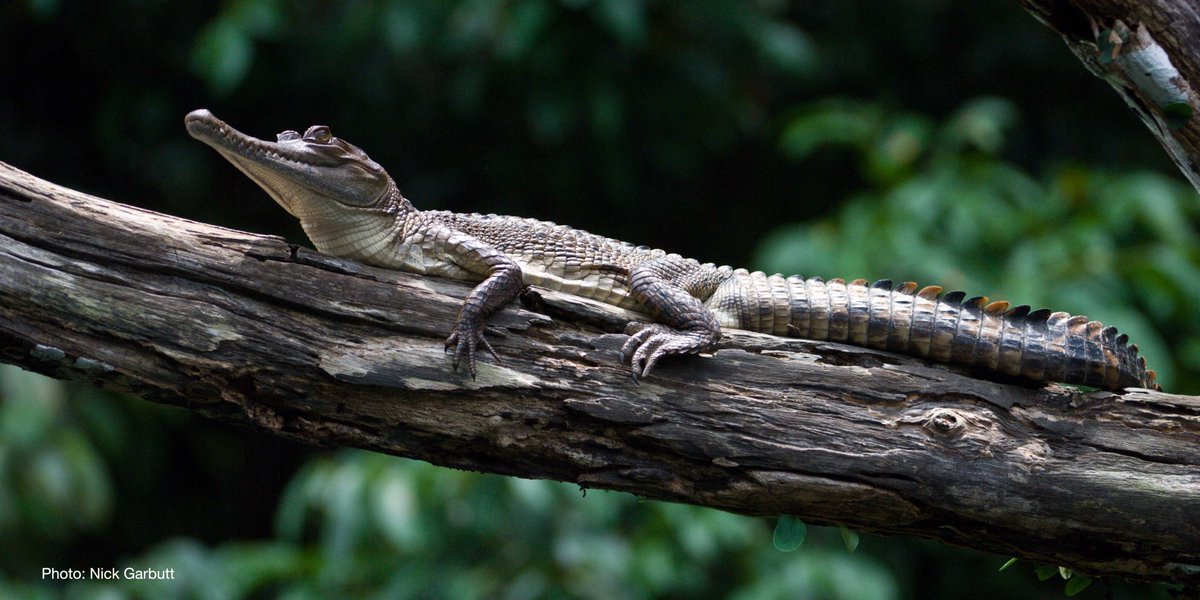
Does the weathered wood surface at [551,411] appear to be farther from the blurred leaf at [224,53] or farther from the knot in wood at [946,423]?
the blurred leaf at [224,53]

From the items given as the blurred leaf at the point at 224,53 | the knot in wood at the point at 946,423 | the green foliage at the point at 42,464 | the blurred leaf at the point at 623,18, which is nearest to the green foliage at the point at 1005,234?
the blurred leaf at the point at 623,18

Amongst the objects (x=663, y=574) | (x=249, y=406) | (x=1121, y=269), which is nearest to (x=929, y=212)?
(x=1121, y=269)

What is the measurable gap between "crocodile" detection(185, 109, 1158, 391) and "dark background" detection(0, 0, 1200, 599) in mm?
2319

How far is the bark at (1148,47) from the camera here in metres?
3.45

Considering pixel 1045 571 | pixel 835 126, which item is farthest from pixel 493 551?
pixel 835 126

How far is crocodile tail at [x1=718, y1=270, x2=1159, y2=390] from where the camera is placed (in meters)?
3.80

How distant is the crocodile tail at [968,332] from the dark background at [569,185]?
263 cm

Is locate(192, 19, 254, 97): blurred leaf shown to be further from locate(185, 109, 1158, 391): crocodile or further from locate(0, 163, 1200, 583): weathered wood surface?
locate(0, 163, 1200, 583): weathered wood surface

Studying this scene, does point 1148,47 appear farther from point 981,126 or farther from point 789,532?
point 981,126

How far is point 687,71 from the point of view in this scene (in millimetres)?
8719

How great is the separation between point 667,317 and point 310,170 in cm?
158

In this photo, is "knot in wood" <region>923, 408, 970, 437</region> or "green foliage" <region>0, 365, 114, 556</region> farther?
"green foliage" <region>0, 365, 114, 556</region>

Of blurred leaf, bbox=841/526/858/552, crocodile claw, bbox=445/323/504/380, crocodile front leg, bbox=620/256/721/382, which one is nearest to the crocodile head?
crocodile claw, bbox=445/323/504/380

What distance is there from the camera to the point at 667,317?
3980 mm
